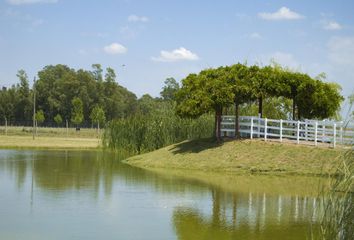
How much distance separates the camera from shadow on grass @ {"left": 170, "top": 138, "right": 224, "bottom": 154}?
2623cm

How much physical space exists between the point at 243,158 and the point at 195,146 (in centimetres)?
391

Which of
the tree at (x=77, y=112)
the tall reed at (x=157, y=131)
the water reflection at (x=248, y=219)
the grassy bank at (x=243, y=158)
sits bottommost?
the water reflection at (x=248, y=219)

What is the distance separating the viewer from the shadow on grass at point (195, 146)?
2623 centimetres

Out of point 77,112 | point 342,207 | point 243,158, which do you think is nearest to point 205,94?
point 243,158

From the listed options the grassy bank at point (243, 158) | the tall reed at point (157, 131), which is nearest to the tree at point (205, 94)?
the grassy bank at point (243, 158)

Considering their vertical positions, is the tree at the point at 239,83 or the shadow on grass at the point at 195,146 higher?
the tree at the point at 239,83

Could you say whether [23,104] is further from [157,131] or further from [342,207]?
[342,207]

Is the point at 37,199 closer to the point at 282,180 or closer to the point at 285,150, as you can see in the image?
the point at 282,180

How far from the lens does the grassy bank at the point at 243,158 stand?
859 inches

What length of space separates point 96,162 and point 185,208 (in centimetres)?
1451

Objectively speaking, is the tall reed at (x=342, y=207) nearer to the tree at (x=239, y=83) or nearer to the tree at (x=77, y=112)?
the tree at (x=239, y=83)

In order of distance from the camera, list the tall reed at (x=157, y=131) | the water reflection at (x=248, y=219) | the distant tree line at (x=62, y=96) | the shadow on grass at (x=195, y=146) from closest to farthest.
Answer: the water reflection at (x=248, y=219) < the shadow on grass at (x=195, y=146) < the tall reed at (x=157, y=131) < the distant tree line at (x=62, y=96)

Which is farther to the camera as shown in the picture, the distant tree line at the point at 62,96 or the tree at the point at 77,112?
the distant tree line at the point at 62,96

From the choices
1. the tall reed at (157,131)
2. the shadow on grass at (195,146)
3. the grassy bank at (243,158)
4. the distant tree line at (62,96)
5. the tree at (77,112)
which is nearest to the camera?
the grassy bank at (243,158)
